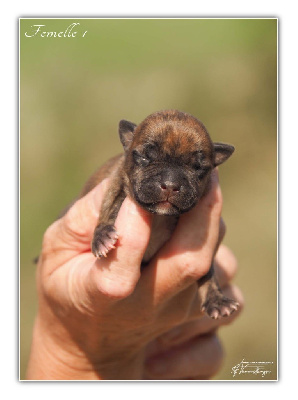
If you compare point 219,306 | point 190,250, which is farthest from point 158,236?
point 219,306

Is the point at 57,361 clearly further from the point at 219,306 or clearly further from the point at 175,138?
the point at 175,138

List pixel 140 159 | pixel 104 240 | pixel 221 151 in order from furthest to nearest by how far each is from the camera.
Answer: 1. pixel 221 151
2. pixel 140 159
3. pixel 104 240

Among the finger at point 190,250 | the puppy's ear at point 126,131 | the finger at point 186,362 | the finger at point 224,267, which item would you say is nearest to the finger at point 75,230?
the puppy's ear at point 126,131

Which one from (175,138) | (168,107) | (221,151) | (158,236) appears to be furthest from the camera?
(168,107)

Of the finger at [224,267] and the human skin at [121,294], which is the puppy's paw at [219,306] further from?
the finger at [224,267]

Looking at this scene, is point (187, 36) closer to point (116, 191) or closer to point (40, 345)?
point (116, 191)

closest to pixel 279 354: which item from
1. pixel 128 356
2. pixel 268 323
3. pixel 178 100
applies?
pixel 128 356

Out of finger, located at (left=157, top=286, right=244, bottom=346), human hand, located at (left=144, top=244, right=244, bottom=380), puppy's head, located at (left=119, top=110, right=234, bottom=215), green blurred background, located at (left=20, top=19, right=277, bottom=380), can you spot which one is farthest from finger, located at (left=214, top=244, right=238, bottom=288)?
green blurred background, located at (left=20, top=19, right=277, bottom=380)
